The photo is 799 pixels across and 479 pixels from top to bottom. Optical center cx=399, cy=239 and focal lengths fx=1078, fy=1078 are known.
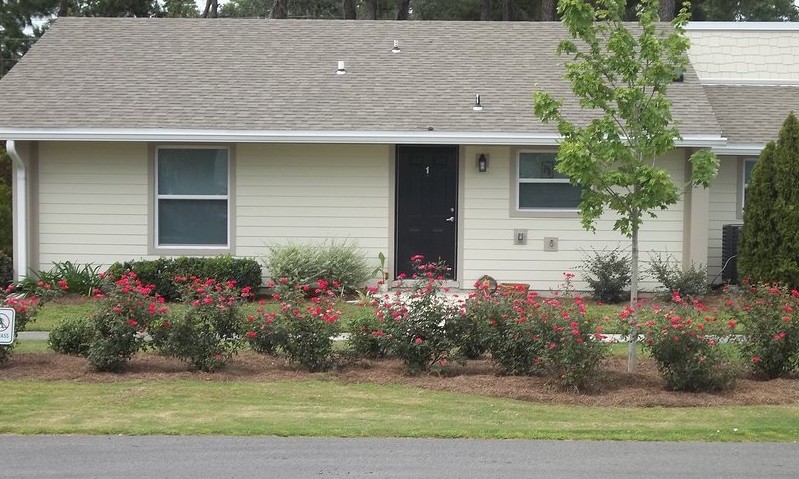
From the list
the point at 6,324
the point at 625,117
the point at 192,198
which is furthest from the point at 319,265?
the point at 625,117

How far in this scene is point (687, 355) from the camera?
10.1m

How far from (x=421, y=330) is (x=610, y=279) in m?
6.08

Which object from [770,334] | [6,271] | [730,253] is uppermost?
[730,253]

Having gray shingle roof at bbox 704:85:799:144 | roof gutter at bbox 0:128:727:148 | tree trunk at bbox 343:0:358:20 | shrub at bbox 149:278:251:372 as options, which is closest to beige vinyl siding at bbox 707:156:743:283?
gray shingle roof at bbox 704:85:799:144

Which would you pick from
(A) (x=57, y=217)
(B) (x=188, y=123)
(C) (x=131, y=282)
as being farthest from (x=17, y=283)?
(C) (x=131, y=282)

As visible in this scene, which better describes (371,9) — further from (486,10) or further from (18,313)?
(18,313)

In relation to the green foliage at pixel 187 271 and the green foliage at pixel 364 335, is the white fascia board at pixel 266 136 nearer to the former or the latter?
the green foliage at pixel 187 271

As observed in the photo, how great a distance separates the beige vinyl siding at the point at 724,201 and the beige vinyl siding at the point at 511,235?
1029mm

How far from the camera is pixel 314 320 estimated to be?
10984 mm

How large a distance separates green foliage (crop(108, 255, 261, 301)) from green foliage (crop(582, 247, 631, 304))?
5162 mm

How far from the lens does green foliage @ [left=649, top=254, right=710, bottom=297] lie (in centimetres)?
1620

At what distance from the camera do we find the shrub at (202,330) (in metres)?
10.9

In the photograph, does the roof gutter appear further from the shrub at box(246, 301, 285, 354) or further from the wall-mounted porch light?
the shrub at box(246, 301, 285, 354)

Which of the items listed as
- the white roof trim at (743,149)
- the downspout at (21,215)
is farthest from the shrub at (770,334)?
the downspout at (21,215)
